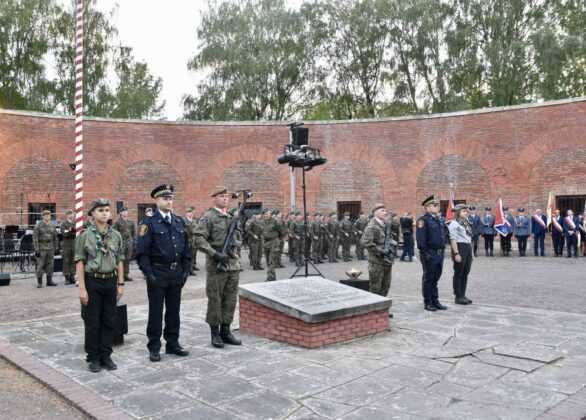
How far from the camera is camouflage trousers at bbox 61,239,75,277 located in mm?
12180

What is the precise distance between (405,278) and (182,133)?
13.2 metres

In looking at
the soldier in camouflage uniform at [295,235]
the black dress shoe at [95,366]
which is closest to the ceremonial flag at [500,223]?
the soldier in camouflage uniform at [295,235]

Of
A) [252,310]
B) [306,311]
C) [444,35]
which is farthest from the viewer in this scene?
[444,35]

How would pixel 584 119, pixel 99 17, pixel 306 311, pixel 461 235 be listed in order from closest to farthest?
pixel 306 311 → pixel 461 235 → pixel 584 119 → pixel 99 17

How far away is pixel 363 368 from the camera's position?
5.17 meters

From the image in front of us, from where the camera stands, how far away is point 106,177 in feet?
68.1

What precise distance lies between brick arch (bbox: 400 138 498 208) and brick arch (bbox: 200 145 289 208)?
208 inches

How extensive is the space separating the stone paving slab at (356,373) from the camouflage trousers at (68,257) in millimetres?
5180

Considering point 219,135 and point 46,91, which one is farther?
point 46,91

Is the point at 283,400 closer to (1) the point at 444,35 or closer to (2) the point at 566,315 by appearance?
(2) the point at 566,315

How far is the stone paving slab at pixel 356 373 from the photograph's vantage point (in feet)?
13.6

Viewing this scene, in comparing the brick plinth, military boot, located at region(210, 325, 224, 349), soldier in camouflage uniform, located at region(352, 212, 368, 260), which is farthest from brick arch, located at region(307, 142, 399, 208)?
military boot, located at region(210, 325, 224, 349)

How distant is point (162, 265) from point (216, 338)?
115cm

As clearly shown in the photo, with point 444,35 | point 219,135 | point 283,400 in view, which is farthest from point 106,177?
point 444,35
